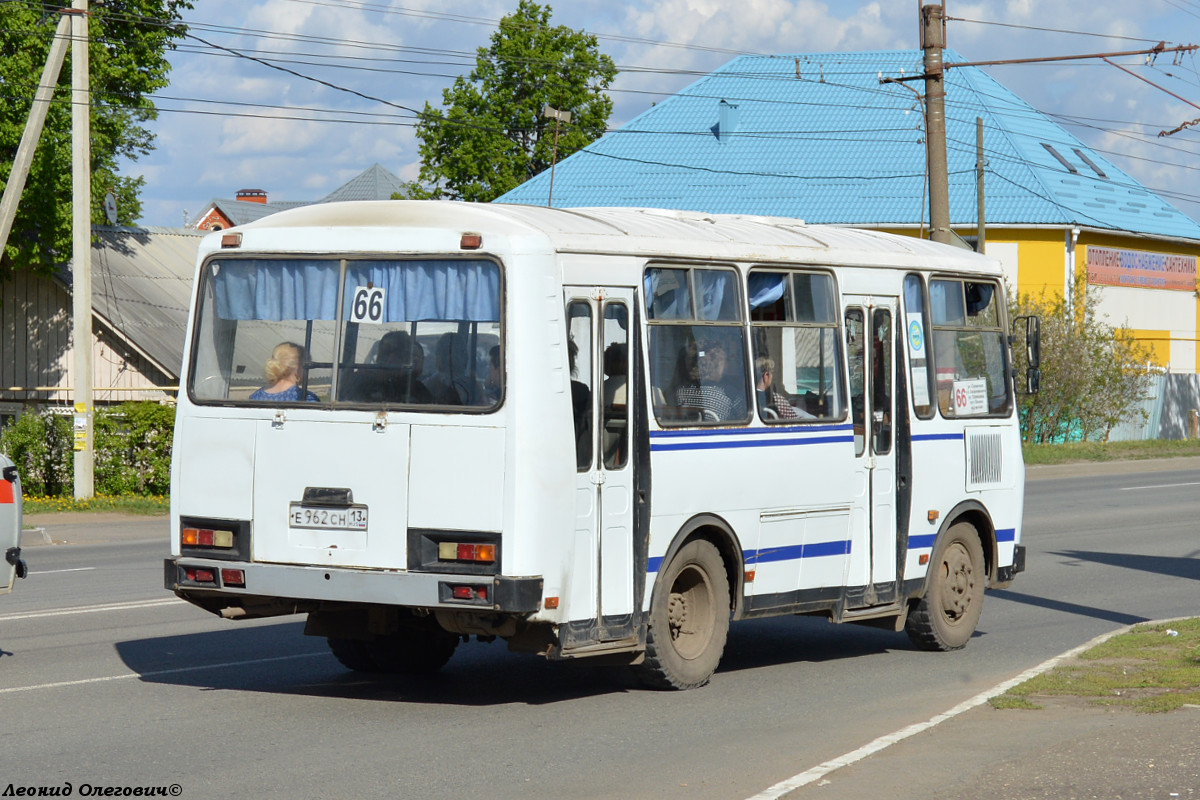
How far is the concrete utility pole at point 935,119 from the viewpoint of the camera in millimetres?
22234

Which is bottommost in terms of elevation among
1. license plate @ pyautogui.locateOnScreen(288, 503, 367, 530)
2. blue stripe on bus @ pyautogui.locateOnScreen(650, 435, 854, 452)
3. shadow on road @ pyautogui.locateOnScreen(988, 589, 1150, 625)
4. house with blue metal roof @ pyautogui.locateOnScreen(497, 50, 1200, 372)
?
shadow on road @ pyautogui.locateOnScreen(988, 589, 1150, 625)

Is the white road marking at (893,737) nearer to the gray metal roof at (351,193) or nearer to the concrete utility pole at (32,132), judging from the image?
the concrete utility pole at (32,132)

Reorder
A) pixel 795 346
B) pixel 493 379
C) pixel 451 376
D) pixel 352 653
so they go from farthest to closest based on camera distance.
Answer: pixel 795 346 < pixel 352 653 < pixel 451 376 < pixel 493 379

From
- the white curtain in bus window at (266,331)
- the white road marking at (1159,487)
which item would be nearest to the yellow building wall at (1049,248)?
the white road marking at (1159,487)

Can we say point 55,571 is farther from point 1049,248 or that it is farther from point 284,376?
point 1049,248

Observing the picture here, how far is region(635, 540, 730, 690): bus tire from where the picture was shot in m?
9.30

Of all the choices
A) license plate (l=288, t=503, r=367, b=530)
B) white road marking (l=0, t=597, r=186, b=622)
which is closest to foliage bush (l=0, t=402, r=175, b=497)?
white road marking (l=0, t=597, r=186, b=622)

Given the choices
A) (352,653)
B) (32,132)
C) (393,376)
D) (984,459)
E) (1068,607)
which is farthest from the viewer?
(32,132)

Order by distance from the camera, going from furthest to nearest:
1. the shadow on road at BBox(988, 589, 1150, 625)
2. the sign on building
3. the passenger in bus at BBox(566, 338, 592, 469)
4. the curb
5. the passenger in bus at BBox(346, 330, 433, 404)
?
the sign on building → the curb → the shadow on road at BBox(988, 589, 1150, 625) → the passenger in bus at BBox(566, 338, 592, 469) → the passenger in bus at BBox(346, 330, 433, 404)

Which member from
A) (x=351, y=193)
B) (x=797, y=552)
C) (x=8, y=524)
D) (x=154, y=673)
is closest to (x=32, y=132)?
(x=8, y=524)

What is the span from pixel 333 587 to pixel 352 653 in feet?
5.47

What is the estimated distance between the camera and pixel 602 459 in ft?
28.8

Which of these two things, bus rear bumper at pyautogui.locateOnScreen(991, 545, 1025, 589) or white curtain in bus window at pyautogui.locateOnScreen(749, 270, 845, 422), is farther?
bus rear bumper at pyautogui.locateOnScreen(991, 545, 1025, 589)

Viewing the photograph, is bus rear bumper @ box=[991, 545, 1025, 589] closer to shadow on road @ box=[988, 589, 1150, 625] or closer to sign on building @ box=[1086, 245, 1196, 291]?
shadow on road @ box=[988, 589, 1150, 625]
